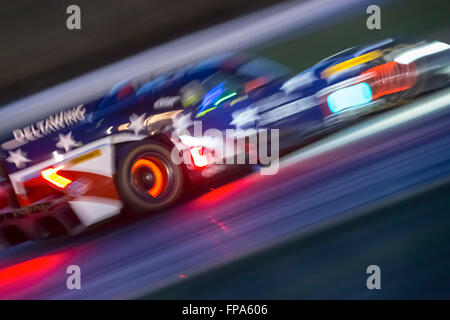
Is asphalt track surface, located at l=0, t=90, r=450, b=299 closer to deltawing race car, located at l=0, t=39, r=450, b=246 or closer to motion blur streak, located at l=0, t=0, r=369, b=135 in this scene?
deltawing race car, located at l=0, t=39, r=450, b=246

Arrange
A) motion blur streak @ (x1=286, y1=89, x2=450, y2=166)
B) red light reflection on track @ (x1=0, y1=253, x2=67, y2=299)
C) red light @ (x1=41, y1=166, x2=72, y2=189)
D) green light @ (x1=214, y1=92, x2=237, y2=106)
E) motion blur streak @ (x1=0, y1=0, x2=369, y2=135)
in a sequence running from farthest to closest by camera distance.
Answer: motion blur streak @ (x1=0, y1=0, x2=369, y2=135) < motion blur streak @ (x1=286, y1=89, x2=450, y2=166) < green light @ (x1=214, y1=92, x2=237, y2=106) < red light @ (x1=41, y1=166, x2=72, y2=189) < red light reflection on track @ (x1=0, y1=253, x2=67, y2=299)

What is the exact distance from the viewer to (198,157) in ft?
12.7

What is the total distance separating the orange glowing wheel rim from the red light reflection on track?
596mm

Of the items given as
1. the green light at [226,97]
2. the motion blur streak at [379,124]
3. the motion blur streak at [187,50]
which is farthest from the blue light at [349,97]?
the motion blur streak at [187,50]

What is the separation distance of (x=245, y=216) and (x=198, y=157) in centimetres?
50

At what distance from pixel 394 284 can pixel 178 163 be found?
5.09 feet

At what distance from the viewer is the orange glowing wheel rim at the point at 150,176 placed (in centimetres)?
382

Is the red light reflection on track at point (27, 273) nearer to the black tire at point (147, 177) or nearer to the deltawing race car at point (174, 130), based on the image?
the deltawing race car at point (174, 130)

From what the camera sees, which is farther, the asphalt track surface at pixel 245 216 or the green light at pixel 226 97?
the green light at pixel 226 97

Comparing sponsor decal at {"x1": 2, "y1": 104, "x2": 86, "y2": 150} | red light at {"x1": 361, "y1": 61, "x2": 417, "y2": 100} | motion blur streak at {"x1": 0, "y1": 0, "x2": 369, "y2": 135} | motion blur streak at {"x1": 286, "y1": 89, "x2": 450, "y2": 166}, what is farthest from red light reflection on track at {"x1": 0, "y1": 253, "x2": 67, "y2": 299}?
red light at {"x1": 361, "y1": 61, "x2": 417, "y2": 100}

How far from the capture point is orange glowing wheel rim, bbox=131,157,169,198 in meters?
3.82

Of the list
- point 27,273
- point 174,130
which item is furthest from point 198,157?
point 27,273

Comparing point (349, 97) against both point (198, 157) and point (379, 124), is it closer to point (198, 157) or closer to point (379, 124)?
point (379, 124)

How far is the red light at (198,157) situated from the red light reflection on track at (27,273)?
94 centimetres
